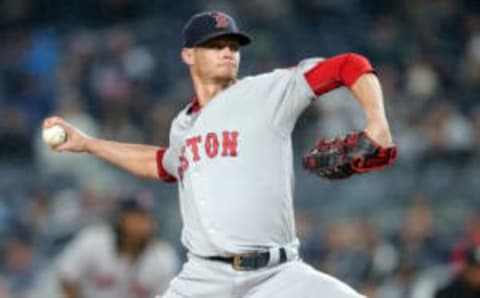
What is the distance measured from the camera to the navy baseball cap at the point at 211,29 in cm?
597

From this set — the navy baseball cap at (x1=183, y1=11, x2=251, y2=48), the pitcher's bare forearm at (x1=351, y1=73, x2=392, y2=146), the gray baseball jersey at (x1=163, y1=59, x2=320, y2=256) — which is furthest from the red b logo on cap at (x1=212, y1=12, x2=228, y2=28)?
the pitcher's bare forearm at (x1=351, y1=73, x2=392, y2=146)

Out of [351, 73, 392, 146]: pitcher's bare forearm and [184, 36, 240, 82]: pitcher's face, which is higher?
[184, 36, 240, 82]: pitcher's face

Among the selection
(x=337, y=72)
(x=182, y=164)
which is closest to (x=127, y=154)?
(x=182, y=164)

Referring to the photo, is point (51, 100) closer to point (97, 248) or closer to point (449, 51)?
point (449, 51)

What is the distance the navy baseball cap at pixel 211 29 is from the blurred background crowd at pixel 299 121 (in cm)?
341

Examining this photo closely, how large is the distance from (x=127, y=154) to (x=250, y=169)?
39.1 inches

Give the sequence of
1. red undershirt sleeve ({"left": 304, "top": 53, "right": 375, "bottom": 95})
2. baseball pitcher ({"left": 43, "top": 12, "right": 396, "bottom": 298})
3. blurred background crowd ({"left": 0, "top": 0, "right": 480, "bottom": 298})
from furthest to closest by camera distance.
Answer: blurred background crowd ({"left": 0, "top": 0, "right": 480, "bottom": 298}) < baseball pitcher ({"left": 43, "top": 12, "right": 396, "bottom": 298}) < red undershirt sleeve ({"left": 304, "top": 53, "right": 375, "bottom": 95})

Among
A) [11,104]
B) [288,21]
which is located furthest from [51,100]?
[288,21]

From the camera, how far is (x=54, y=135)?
21.2ft

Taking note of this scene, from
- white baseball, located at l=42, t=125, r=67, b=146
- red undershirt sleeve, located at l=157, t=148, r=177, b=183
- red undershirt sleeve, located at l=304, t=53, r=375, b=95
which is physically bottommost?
red undershirt sleeve, located at l=157, t=148, r=177, b=183

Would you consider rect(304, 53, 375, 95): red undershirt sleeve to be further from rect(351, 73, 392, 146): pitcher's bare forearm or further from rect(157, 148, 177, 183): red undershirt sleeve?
rect(157, 148, 177, 183): red undershirt sleeve

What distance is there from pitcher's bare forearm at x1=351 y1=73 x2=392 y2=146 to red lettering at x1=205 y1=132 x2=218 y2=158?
2.46 feet

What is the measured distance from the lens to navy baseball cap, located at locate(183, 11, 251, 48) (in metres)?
5.97

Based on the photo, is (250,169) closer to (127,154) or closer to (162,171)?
(162,171)
